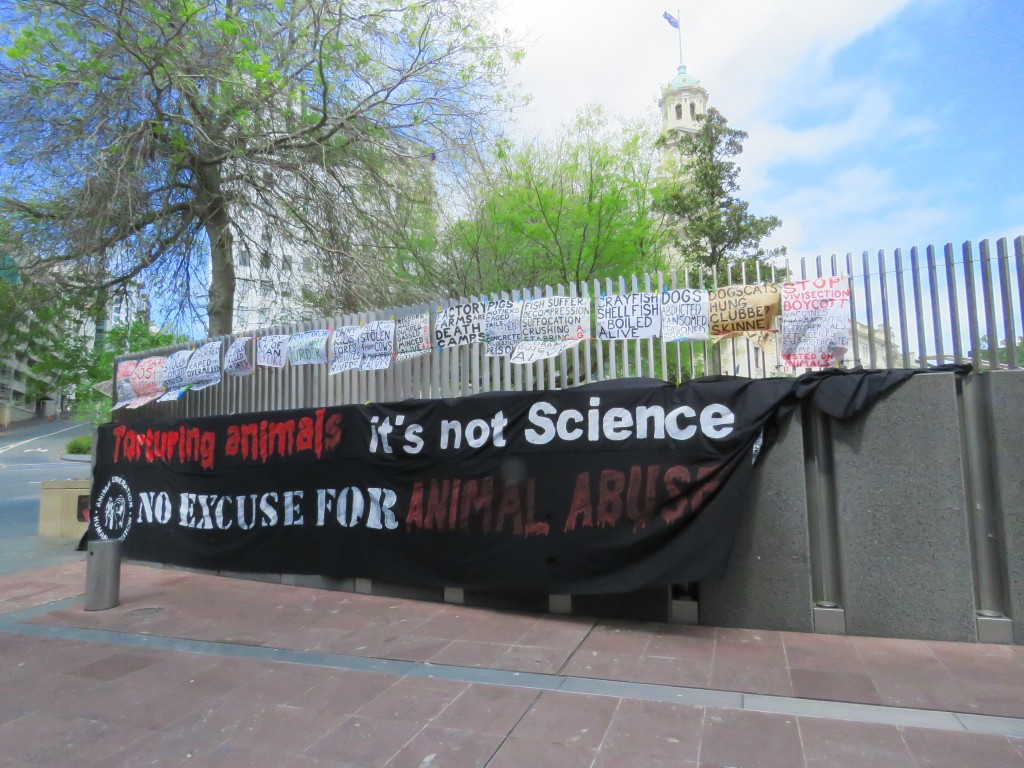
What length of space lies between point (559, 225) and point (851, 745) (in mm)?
15404

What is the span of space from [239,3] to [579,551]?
11312 mm

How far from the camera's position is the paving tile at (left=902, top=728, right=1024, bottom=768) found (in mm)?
3152

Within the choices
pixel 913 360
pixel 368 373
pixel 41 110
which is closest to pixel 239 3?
pixel 41 110

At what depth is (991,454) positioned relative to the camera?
506 centimetres

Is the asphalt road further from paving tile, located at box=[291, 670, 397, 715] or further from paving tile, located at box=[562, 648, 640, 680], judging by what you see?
paving tile, located at box=[562, 648, 640, 680]

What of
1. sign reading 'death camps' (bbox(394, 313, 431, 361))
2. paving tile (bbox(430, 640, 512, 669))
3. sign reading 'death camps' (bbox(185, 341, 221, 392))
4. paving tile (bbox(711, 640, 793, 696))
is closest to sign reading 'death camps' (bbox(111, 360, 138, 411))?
sign reading 'death camps' (bbox(185, 341, 221, 392))

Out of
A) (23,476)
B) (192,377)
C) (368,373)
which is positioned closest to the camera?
(368,373)

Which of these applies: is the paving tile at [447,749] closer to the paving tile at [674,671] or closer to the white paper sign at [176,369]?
the paving tile at [674,671]

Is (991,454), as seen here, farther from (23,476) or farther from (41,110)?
(23,476)

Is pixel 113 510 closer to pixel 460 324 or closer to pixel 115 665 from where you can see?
pixel 115 665

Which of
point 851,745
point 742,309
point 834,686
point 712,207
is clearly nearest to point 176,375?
point 742,309

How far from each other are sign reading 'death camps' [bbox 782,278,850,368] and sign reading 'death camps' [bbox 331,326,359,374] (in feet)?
15.5

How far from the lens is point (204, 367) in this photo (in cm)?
904

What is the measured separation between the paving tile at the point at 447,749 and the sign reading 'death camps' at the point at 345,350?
15.5 feet
